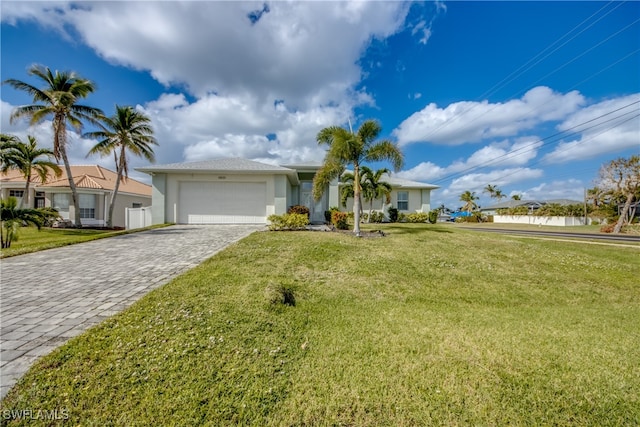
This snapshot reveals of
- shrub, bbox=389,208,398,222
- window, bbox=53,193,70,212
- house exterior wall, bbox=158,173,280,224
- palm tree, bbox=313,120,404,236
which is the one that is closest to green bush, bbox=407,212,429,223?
shrub, bbox=389,208,398,222

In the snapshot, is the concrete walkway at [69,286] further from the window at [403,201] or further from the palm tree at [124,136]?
the window at [403,201]

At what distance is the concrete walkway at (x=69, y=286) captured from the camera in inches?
113

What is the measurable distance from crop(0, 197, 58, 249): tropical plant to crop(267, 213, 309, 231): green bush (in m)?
7.96

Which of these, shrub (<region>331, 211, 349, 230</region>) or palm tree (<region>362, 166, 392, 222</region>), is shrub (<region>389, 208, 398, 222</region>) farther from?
shrub (<region>331, 211, 349, 230</region>)

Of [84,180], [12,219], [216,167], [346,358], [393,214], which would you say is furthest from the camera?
[393,214]

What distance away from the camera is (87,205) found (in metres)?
19.5

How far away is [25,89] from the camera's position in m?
14.3

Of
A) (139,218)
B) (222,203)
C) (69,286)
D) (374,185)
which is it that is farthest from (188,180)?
(374,185)

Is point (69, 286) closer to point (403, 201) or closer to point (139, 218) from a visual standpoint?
point (139, 218)

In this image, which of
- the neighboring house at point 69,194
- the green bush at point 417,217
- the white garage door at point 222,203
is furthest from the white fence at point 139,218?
the green bush at point 417,217

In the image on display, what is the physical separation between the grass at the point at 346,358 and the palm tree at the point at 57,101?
1614 cm

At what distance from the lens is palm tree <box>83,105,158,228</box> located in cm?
1673

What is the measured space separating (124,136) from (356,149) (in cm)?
1578

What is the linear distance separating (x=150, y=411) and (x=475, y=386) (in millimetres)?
2940
